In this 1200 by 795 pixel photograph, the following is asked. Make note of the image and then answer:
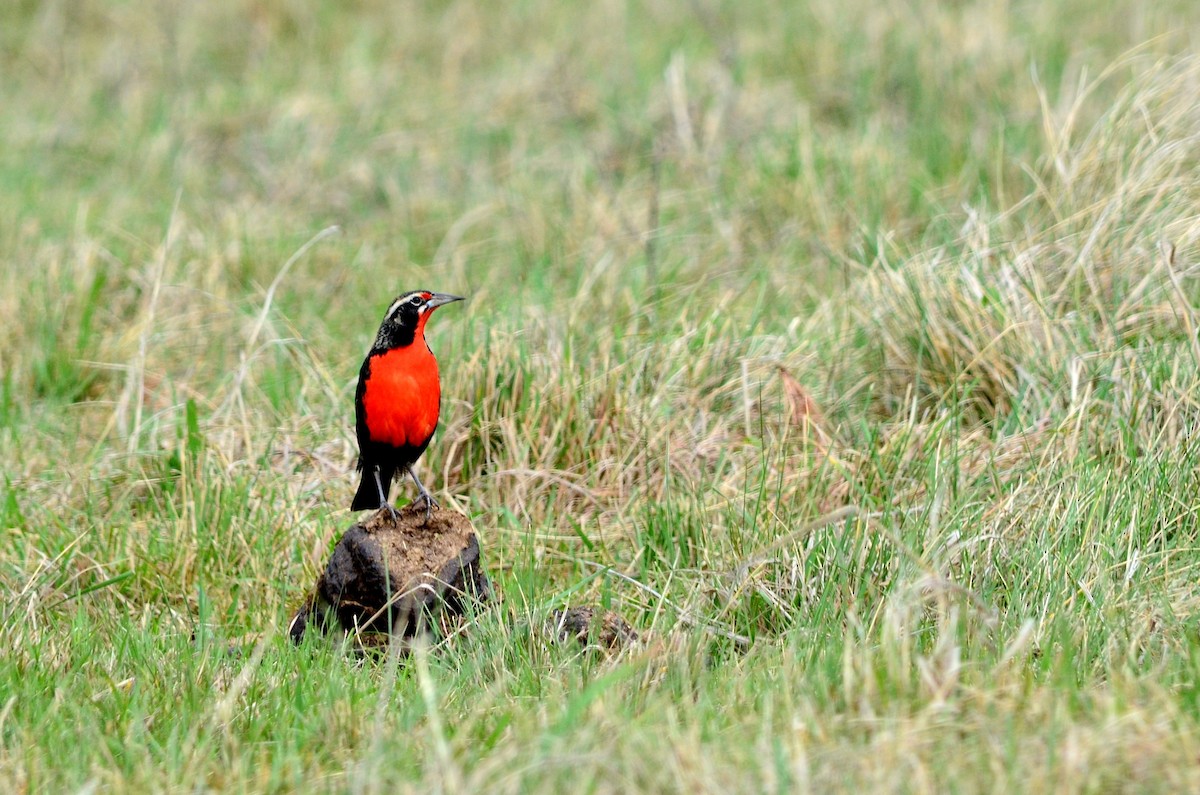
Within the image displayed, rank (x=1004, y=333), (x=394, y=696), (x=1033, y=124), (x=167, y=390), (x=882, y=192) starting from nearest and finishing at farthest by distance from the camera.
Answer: (x=394, y=696), (x=1004, y=333), (x=167, y=390), (x=882, y=192), (x=1033, y=124)

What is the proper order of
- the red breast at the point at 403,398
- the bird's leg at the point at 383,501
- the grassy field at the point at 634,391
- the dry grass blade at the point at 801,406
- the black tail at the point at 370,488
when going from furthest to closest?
1. the dry grass blade at the point at 801,406
2. the black tail at the point at 370,488
3. the red breast at the point at 403,398
4. the bird's leg at the point at 383,501
5. the grassy field at the point at 634,391

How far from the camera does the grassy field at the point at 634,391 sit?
135 inches

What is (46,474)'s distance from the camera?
574cm

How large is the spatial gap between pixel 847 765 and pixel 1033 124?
597 cm

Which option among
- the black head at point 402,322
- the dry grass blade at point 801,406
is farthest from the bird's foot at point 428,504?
the dry grass blade at point 801,406

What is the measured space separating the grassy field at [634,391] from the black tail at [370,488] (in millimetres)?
204

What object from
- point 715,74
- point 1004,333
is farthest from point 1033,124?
point 1004,333

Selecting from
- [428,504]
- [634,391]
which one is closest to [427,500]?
[428,504]

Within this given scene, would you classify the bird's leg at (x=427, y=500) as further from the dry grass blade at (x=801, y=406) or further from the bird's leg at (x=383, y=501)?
the dry grass blade at (x=801, y=406)

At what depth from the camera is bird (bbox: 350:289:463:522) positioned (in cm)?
479

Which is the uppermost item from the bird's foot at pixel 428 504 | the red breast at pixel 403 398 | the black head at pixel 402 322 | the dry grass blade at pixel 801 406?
the black head at pixel 402 322

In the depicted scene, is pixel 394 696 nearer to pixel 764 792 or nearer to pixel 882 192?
pixel 764 792

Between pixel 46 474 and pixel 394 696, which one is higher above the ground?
pixel 46 474

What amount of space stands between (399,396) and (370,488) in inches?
19.2
